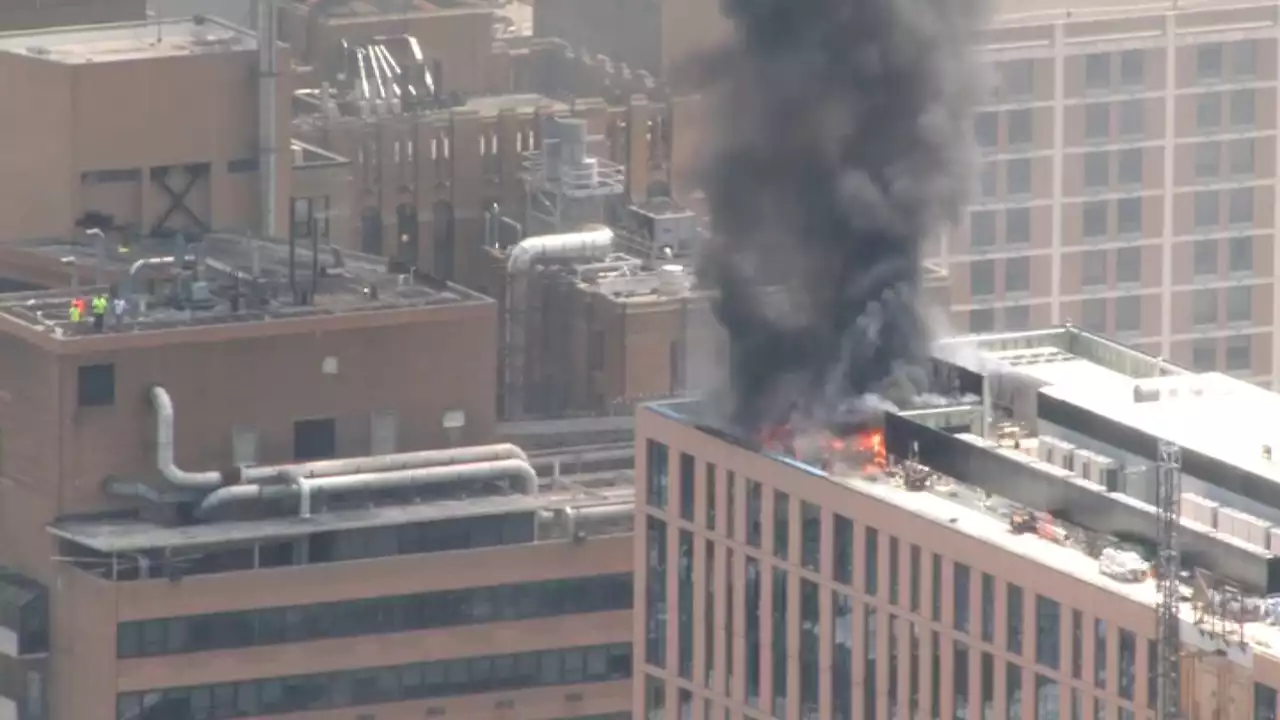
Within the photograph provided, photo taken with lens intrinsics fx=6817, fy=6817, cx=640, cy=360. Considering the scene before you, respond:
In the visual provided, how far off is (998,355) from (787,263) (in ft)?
20.9

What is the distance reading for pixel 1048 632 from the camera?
165125 millimetres

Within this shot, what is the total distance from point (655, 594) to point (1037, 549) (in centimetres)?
2087

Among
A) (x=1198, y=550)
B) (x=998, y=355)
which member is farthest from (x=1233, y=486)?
(x=998, y=355)

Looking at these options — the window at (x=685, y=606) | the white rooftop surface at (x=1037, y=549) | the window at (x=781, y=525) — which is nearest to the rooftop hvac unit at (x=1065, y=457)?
the white rooftop surface at (x=1037, y=549)

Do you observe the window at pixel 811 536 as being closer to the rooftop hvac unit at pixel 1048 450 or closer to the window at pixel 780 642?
the window at pixel 780 642

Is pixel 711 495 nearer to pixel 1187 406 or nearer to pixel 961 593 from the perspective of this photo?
pixel 1187 406

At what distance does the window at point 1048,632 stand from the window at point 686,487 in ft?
60.3

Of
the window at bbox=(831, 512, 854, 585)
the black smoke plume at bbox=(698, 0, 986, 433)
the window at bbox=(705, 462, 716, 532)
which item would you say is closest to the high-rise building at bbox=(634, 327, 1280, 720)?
the window at bbox=(705, 462, 716, 532)

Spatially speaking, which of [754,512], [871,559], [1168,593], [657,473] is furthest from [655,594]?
[1168,593]

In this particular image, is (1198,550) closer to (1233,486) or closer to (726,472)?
(1233,486)

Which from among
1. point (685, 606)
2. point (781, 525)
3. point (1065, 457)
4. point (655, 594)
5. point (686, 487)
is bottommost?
point (685, 606)

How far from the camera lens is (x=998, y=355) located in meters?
184

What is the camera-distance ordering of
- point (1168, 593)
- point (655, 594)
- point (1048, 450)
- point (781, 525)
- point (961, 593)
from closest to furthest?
point (1168, 593) → point (961, 593) → point (1048, 450) → point (781, 525) → point (655, 594)

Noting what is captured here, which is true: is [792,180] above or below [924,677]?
above
